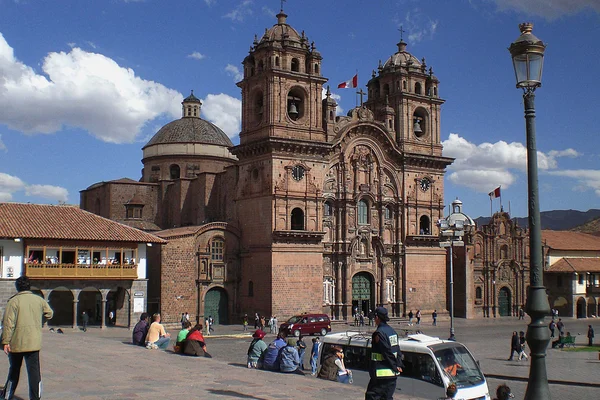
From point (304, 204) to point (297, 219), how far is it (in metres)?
1.28

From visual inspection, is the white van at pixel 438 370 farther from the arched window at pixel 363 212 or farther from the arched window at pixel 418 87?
the arched window at pixel 418 87

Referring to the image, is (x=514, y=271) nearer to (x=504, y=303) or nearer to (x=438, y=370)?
(x=504, y=303)

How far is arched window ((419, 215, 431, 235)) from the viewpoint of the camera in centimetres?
5412

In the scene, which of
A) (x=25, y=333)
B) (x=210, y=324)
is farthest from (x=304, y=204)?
(x=25, y=333)

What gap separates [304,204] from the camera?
156ft

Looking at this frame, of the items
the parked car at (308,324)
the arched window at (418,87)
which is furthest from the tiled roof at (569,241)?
the parked car at (308,324)

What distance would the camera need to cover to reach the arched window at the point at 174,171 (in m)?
59.9

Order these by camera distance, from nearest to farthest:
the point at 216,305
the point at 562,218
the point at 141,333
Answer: the point at 141,333 → the point at 216,305 → the point at 562,218

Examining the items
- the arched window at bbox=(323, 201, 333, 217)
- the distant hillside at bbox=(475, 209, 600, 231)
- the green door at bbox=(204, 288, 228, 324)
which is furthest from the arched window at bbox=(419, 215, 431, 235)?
the distant hillside at bbox=(475, 209, 600, 231)

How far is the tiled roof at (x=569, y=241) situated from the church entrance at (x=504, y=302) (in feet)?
21.9

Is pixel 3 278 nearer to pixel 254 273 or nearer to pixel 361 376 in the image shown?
pixel 254 273

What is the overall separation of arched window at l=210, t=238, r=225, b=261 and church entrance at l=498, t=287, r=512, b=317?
25.6 metres

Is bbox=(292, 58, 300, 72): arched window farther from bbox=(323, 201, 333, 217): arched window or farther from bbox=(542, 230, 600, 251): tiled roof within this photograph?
bbox=(542, 230, 600, 251): tiled roof

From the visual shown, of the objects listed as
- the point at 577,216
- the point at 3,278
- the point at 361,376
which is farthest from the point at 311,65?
the point at 577,216
